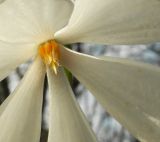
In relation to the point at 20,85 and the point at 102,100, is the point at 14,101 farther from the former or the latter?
the point at 102,100

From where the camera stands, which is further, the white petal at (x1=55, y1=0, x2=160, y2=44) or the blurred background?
the blurred background

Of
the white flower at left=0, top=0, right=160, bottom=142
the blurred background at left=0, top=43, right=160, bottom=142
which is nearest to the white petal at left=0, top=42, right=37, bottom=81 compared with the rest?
the white flower at left=0, top=0, right=160, bottom=142

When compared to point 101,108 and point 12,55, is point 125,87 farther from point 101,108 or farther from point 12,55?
point 101,108

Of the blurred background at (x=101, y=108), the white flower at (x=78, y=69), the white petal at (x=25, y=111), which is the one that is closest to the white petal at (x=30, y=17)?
the white flower at (x=78, y=69)

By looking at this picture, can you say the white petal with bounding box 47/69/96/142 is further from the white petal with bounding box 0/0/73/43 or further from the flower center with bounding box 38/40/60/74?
the white petal with bounding box 0/0/73/43

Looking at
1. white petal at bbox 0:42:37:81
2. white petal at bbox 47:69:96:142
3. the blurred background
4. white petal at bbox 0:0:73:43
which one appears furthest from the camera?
the blurred background
